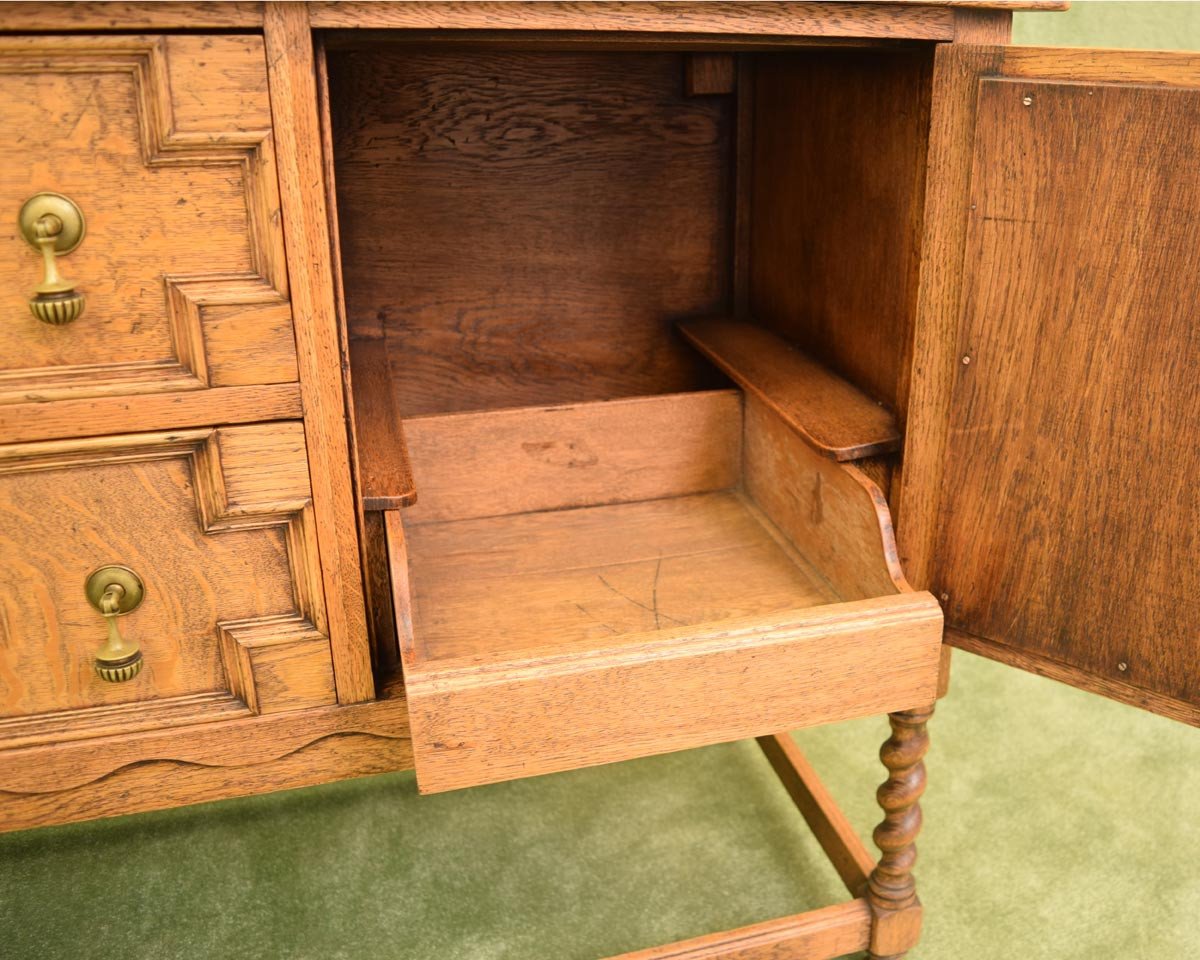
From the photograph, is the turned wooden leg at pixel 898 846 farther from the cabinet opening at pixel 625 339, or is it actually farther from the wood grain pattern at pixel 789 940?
the cabinet opening at pixel 625 339

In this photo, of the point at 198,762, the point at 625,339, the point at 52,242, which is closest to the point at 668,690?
the point at 198,762

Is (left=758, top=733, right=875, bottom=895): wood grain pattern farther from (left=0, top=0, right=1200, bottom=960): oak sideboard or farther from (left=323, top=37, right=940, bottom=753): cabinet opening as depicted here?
(left=323, top=37, right=940, bottom=753): cabinet opening

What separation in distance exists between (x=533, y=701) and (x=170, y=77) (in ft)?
1.45

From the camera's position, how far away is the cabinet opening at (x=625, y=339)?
911mm

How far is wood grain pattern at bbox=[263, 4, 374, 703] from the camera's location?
67 cm

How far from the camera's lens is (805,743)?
1.39 meters

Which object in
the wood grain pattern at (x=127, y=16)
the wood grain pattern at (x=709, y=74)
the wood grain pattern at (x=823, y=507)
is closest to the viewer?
the wood grain pattern at (x=127, y=16)

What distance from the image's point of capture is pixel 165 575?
30.1 inches

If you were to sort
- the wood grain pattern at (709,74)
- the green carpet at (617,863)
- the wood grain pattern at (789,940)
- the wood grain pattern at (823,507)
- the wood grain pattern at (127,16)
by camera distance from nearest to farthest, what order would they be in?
the wood grain pattern at (127,16)
the wood grain pattern at (823,507)
the wood grain pattern at (789,940)
the green carpet at (617,863)
the wood grain pattern at (709,74)

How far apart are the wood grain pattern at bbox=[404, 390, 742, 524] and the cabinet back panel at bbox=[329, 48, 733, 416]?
16cm

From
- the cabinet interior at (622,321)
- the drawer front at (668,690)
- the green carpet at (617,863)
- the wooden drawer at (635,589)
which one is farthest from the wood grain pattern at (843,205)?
Answer: the green carpet at (617,863)

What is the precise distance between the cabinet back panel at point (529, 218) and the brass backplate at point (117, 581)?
50 centimetres

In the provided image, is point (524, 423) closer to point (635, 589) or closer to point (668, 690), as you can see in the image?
point (635, 589)

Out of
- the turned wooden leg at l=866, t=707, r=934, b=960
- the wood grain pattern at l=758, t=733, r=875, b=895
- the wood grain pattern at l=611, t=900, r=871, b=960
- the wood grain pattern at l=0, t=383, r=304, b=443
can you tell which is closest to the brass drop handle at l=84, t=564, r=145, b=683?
the wood grain pattern at l=0, t=383, r=304, b=443
